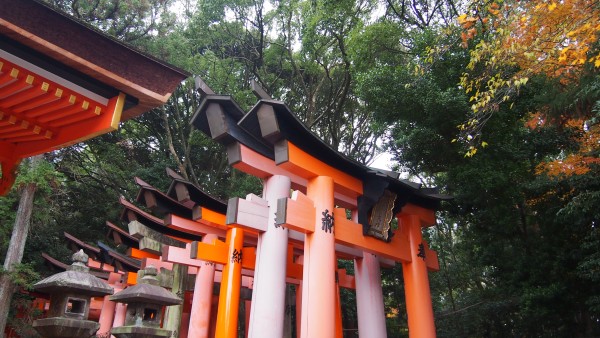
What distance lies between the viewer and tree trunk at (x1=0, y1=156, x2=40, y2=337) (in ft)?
33.4

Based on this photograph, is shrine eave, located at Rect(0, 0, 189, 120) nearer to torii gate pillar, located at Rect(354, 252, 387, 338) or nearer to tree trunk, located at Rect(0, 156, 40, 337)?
torii gate pillar, located at Rect(354, 252, 387, 338)

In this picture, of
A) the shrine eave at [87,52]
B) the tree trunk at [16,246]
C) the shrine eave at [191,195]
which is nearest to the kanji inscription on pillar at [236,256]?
the shrine eave at [191,195]

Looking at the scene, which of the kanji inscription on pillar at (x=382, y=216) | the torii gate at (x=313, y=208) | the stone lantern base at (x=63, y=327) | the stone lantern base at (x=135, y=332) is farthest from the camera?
the kanji inscription on pillar at (x=382, y=216)

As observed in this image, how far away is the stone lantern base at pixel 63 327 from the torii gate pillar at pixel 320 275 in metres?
2.62

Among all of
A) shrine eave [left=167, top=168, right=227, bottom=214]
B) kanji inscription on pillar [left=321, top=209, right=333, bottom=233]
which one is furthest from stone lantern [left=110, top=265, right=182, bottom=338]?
shrine eave [left=167, top=168, right=227, bottom=214]

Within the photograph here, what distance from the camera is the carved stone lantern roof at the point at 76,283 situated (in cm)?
476

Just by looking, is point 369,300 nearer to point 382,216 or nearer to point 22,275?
point 382,216

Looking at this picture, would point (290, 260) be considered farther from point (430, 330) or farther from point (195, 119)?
point (195, 119)

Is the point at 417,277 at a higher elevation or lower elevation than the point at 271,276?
higher

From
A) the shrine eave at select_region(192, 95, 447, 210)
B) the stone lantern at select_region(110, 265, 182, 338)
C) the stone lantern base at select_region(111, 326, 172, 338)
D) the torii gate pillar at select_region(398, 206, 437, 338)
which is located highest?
the shrine eave at select_region(192, 95, 447, 210)

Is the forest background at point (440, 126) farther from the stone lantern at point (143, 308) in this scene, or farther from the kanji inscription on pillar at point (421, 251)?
the stone lantern at point (143, 308)

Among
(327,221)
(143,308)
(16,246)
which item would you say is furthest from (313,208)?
(16,246)

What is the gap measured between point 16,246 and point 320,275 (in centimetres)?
988

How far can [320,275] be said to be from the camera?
5.40m
